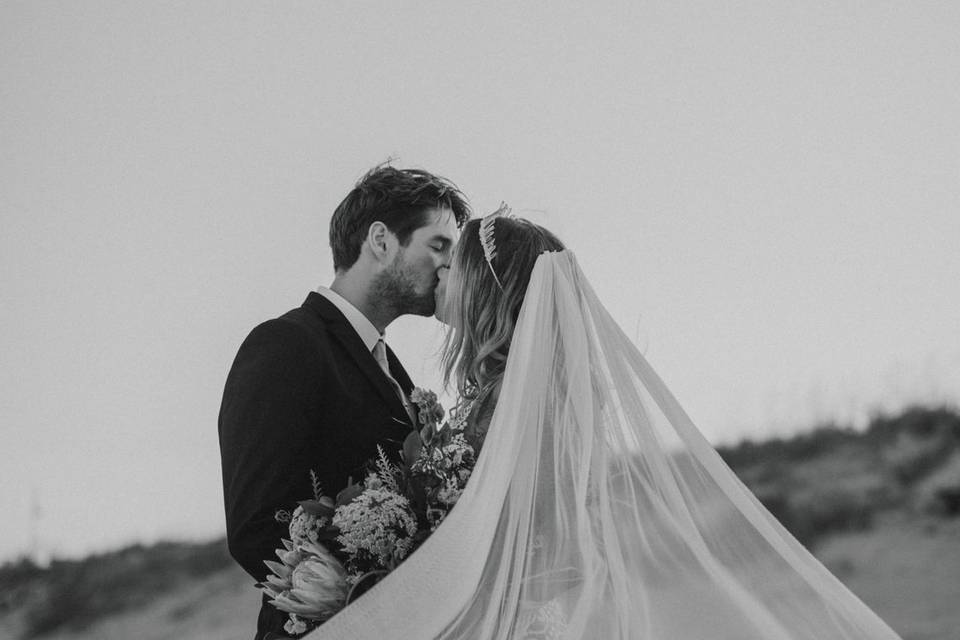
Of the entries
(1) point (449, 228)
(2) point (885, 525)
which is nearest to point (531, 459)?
(1) point (449, 228)

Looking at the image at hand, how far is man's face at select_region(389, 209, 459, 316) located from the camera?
124 inches

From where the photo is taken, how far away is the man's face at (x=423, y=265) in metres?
3.16

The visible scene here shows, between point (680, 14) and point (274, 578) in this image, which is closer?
point (274, 578)

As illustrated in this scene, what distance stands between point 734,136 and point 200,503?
4.74m

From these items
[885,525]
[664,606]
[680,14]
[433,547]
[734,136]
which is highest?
[680,14]

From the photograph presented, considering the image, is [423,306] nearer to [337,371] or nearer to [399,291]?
[399,291]

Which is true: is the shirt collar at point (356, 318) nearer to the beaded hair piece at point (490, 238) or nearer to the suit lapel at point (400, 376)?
the suit lapel at point (400, 376)

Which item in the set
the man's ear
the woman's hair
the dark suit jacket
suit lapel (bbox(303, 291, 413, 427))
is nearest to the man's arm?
the dark suit jacket

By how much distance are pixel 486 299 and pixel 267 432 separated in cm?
65

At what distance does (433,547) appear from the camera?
6.43 ft

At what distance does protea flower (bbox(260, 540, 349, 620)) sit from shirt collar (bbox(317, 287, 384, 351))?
3.25 ft

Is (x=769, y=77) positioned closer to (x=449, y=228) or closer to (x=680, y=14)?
(x=680, y=14)

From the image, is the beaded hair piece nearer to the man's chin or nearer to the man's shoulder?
the man's shoulder

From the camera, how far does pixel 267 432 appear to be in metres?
2.48
